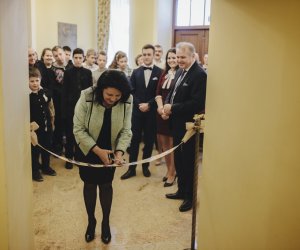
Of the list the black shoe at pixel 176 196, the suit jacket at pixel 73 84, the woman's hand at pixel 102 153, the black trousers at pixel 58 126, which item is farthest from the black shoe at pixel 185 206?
the black trousers at pixel 58 126

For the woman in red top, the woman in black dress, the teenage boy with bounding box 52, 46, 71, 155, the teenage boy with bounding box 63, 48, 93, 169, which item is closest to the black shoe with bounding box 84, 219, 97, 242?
the woman in black dress

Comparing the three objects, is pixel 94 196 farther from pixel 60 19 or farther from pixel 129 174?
pixel 60 19

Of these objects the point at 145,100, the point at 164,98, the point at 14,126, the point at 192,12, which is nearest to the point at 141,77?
the point at 145,100

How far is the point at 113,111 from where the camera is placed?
248 cm

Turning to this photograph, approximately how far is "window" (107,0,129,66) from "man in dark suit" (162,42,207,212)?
15.9 feet

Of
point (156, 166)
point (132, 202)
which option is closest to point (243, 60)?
point (132, 202)

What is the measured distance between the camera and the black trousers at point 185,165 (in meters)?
3.30

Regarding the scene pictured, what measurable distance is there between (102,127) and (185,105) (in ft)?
3.17

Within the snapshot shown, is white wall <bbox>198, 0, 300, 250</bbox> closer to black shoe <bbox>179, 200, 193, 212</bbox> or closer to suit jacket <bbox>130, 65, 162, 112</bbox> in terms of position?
black shoe <bbox>179, 200, 193, 212</bbox>

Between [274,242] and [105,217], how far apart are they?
1.21 metres

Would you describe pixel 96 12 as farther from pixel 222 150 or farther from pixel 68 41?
pixel 222 150

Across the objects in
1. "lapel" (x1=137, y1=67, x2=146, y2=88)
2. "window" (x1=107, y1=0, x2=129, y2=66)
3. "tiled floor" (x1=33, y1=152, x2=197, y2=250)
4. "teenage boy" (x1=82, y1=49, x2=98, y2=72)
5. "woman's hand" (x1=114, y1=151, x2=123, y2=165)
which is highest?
"window" (x1=107, y1=0, x2=129, y2=66)

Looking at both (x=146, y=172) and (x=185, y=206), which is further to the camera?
(x=146, y=172)

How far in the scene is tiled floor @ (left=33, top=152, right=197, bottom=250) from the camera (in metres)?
2.70
